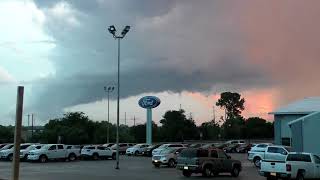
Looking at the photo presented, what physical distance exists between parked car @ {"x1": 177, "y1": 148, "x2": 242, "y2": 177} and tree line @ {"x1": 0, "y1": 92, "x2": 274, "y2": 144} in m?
72.1

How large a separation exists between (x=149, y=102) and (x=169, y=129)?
62.7m

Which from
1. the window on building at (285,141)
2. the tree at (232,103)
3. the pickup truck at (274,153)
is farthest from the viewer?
the tree at (232,103)

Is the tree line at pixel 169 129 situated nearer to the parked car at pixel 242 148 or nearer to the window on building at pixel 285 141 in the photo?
the parked car at pixel 242 148

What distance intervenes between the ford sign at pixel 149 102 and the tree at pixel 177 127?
5605 centimetres

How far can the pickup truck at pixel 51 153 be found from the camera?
55906 mm

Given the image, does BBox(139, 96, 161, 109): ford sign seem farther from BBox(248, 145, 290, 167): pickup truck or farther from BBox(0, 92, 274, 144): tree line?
BBox(248, 145, 290, 167): pickup truck

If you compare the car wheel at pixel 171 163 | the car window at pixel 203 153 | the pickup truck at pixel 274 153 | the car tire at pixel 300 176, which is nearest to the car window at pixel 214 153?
the car window at pixel 203 153

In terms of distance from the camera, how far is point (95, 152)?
62562mm

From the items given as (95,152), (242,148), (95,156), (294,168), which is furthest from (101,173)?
(242,148)

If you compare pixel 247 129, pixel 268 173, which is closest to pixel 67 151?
pixel 268 173

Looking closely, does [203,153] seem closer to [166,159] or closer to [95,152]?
[166,159]

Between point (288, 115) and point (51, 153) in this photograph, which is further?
point (288, 115)

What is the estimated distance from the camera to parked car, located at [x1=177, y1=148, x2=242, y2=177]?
33.8 meters

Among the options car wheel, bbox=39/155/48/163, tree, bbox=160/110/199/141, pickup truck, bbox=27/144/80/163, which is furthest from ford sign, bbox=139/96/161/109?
tree, bbox=160/110/199/141
